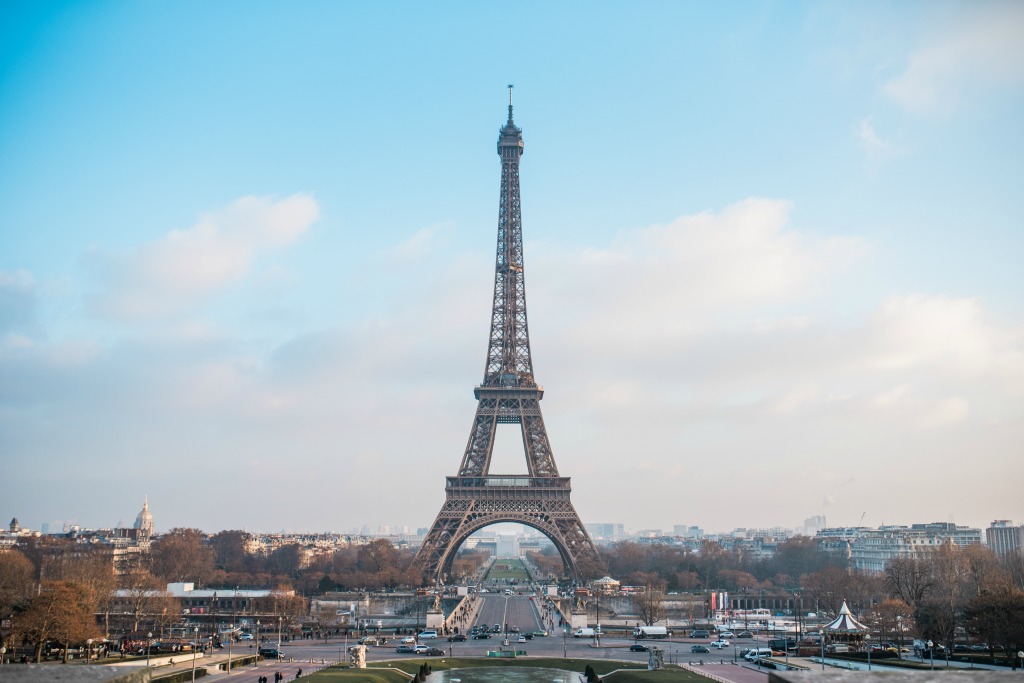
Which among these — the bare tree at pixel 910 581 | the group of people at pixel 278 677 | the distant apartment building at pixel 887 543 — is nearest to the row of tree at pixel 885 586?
the bare tree at pixel 910 581

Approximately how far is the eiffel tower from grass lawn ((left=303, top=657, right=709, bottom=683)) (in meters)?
38.8

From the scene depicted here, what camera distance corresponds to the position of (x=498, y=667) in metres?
52.3

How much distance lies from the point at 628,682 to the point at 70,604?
102 feet

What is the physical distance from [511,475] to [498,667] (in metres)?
45.9

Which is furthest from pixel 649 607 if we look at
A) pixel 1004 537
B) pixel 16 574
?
pixel 1004 537

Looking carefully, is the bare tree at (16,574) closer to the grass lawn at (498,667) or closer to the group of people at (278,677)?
the group of people at (278,677)

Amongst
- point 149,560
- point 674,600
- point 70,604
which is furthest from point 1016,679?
point 149,560

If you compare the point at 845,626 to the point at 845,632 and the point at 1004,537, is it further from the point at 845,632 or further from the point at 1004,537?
the point at 1004,537

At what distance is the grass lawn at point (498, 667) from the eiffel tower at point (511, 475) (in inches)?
1528

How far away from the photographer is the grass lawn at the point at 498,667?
44028mm

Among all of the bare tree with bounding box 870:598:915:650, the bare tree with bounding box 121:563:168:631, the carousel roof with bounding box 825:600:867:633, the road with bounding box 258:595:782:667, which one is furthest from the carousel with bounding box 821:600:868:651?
the bare tree with bounding box 121:563:168:631

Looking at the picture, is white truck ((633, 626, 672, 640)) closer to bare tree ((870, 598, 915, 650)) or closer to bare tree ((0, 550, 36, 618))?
bare tree ((870, 598, 915, 650))

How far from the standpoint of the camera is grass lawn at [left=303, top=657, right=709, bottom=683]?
144 feet

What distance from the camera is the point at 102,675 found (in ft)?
58.2
